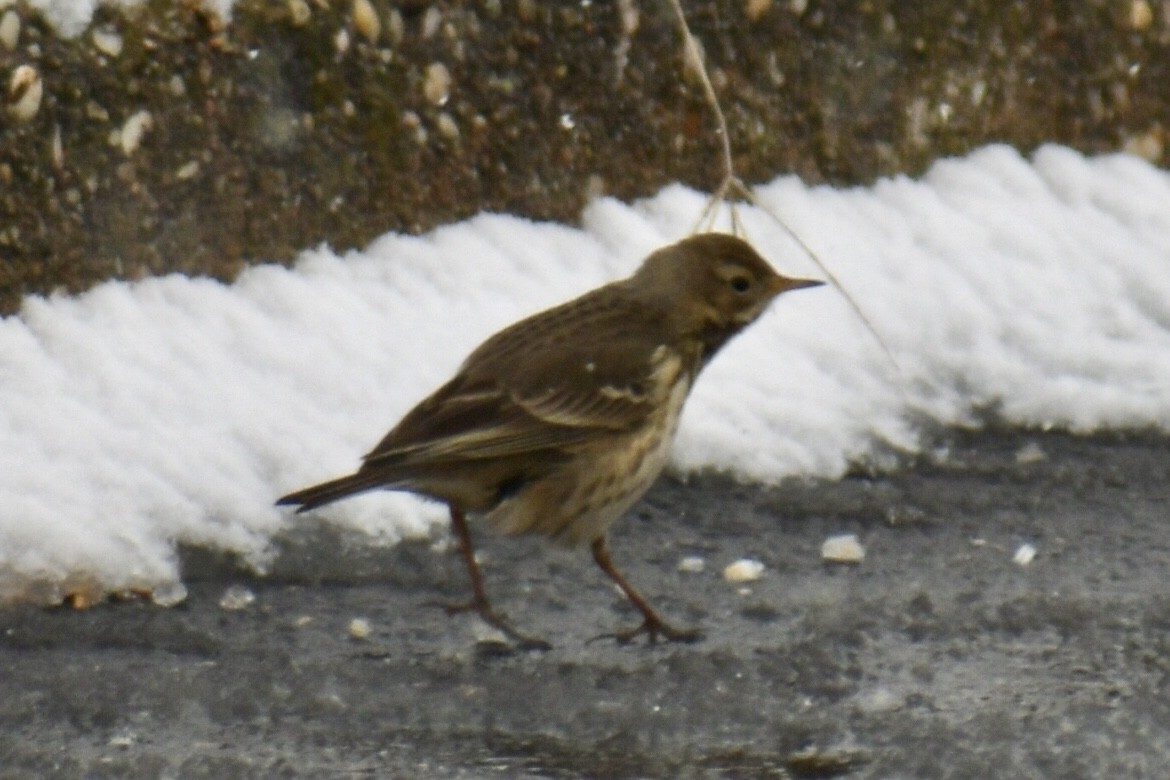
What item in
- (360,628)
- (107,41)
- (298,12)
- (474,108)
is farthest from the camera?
(474,108)

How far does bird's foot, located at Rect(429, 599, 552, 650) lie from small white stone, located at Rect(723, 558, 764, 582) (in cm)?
62

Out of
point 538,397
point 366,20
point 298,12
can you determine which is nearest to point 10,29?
point 298,12

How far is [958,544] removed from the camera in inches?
221

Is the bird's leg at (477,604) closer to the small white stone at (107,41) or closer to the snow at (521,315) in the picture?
the snow at (521,315)

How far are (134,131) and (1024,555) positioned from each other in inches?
101

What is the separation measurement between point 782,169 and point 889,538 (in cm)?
193

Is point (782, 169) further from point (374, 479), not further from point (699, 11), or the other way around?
point (374, 479)

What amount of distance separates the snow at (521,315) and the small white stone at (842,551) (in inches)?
16.2

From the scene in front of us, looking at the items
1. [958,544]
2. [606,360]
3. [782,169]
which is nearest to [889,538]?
[958,544]

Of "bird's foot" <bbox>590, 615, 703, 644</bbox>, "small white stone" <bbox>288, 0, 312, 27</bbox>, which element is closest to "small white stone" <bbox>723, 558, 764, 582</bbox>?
"bird's foot" <bbox>590, 615, 703, 644</bbox>

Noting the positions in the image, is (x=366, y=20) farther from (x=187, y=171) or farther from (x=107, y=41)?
(x=107, y=41)

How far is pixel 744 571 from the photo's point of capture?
5.40m

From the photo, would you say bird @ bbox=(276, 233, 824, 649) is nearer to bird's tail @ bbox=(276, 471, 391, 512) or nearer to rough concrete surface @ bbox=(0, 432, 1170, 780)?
bird's tail @ bbox=(276, 471, 391, 512)

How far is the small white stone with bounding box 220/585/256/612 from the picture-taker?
500 cm
